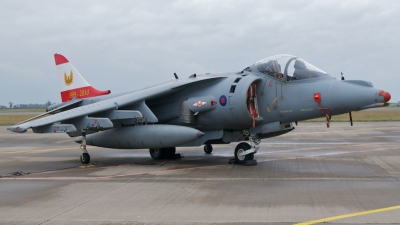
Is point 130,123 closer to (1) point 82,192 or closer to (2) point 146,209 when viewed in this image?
(1) point 82,192

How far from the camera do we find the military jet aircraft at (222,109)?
11719mm


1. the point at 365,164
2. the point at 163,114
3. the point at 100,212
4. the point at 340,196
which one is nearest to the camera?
the point at 100,212

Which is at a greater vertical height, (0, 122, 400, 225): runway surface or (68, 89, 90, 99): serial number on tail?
(68, 89, 90, 99): serial number on tail

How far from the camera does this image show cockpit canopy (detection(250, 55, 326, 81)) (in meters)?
12.0

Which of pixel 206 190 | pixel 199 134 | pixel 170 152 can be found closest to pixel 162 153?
pixel 170 152

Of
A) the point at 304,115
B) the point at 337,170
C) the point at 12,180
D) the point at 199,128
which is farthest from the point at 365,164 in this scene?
the point at 12,180

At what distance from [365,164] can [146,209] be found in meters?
7.54

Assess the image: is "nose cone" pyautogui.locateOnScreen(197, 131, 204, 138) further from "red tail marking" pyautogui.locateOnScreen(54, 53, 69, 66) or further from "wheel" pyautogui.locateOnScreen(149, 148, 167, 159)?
"red tail marking" pyautogui.locateOnScreen(54, 53, 69, 66)

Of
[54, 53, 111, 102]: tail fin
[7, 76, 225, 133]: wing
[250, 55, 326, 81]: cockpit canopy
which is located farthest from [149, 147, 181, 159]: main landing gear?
[250, 55, 326, 81]: cockpit canopy

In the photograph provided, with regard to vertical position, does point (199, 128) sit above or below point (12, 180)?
above

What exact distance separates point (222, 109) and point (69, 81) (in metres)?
6.73

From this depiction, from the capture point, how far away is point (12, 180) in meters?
11.0

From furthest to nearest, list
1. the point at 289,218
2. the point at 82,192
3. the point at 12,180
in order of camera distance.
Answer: the point at 12,180 → the point at 82,192 → the point at 289,218

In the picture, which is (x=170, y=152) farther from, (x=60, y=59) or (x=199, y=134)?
(x=60, y=59)
